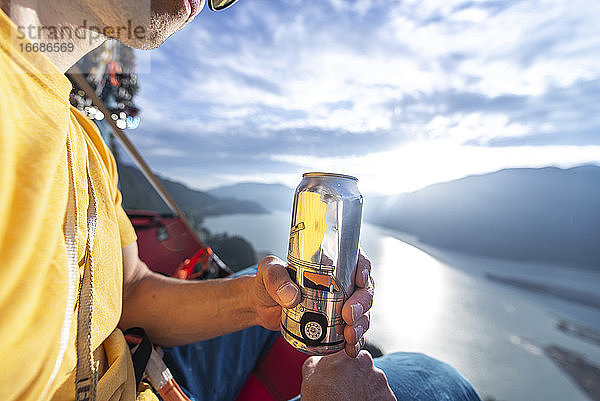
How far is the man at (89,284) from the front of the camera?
0.27 metres

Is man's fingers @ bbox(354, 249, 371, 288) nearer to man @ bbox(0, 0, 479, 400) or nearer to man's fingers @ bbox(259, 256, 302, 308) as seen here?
man @ bbox(0, 0, 479, 400)

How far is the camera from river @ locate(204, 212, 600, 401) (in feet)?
5.87

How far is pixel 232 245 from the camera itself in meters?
2.38

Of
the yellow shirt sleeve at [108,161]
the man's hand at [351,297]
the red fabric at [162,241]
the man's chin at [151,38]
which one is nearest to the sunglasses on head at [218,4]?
the man's chin at [151,38]

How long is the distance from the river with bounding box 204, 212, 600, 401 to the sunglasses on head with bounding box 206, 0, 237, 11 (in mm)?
1051

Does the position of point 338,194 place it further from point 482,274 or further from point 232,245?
point 482,274

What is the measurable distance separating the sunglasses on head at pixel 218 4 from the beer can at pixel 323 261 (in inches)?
20.8

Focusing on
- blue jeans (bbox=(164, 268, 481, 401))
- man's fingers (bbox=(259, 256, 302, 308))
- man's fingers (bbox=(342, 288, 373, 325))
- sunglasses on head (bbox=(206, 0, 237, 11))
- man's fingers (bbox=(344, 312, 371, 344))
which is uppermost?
sunglasses on head (bbox=(206, 0, 237, 11))

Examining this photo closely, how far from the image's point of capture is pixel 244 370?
83cm

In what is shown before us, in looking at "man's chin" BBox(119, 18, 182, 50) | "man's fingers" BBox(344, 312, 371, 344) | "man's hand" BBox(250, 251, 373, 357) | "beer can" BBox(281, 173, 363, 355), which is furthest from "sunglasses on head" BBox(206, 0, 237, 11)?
"man's fingers" BBox(344, 312, 371, 344)

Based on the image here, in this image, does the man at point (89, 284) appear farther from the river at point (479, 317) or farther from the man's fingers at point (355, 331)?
the river at point (479, 317)

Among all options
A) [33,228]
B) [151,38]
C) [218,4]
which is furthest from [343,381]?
[218,4]

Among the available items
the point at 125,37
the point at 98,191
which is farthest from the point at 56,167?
the point at 125,37

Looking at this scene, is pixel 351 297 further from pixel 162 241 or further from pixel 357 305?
pixel 162 241
